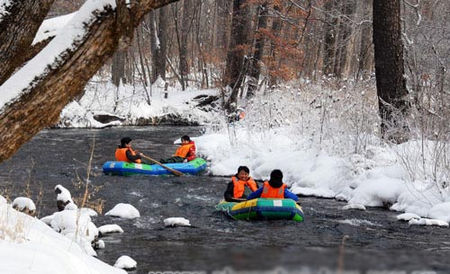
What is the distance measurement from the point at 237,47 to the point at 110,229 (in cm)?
1487

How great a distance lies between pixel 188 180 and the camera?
12836 mm

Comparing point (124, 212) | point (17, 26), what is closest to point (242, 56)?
point (124, 212)

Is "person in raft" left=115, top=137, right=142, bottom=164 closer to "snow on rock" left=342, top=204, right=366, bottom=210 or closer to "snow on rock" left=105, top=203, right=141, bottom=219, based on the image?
"snow on rock" left=105, top=203, right=141, bottom=219

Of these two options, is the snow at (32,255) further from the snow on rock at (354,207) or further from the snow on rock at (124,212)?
the snow on rock at (354,207)

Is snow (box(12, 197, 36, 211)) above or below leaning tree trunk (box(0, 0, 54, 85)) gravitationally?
below

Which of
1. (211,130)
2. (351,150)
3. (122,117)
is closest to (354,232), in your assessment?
(351,150)

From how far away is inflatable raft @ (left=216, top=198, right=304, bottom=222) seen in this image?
29.4ft

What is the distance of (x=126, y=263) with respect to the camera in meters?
6.13

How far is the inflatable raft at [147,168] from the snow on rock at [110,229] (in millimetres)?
5029

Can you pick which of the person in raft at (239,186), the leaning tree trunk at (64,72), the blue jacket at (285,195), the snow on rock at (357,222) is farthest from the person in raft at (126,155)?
the leaning tree trunk at (64,72)

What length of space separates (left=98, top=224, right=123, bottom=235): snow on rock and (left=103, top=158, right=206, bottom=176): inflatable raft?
5.03 metres

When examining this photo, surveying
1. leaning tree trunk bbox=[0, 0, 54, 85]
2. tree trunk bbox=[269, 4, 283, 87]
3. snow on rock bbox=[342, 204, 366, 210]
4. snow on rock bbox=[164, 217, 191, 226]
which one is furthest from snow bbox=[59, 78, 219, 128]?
leaning tree trunk bbox=[0, 0, 54, 85]

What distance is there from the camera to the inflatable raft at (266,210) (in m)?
8.97

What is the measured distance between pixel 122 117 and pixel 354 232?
1654cm
